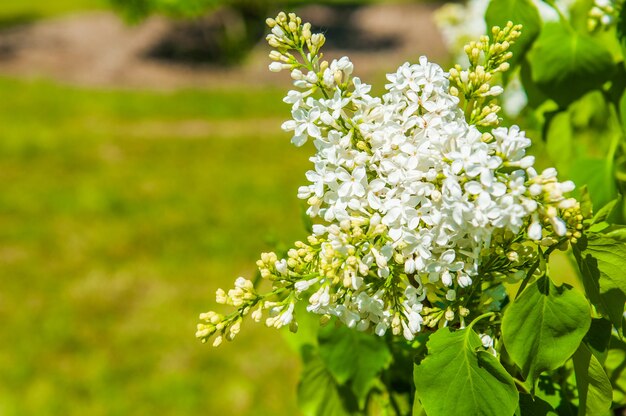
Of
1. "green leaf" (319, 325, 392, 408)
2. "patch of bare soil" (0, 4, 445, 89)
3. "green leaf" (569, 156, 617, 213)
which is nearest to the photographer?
"green leaf" (319, 325, 392, 408)

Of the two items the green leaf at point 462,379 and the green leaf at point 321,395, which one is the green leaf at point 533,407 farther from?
the green leaf at point 321,395

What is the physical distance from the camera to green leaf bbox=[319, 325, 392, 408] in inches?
61.8

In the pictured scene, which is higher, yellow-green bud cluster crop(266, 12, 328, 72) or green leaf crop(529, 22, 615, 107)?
yellow-green bud cluster crop(266, 12, 328, 72)

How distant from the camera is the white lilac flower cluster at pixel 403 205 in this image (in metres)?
1.07

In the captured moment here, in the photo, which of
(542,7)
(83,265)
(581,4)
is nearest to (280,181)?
(83,265)

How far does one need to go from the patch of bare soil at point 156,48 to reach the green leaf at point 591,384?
10.9 m

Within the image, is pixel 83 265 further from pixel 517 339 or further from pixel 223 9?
pixel 223 9

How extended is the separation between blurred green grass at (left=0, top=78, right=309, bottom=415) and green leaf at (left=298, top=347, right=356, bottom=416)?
52.4 inches

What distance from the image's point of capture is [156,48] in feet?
45.9

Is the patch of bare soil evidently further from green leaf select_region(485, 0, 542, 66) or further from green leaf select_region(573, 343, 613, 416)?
green leaf select_region(573, 343, 613, 416)

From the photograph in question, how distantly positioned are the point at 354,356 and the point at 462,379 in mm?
448

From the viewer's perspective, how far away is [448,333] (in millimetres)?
1183

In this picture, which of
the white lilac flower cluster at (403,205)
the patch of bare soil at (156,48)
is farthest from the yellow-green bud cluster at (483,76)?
the patch of bare soil at (156,48)

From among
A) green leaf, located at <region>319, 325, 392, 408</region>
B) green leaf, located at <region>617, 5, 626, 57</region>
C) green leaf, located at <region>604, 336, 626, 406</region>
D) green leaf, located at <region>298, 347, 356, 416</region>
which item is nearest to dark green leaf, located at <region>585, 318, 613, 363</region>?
green leaf, located at <region>604, 336, 626, 406</region>
